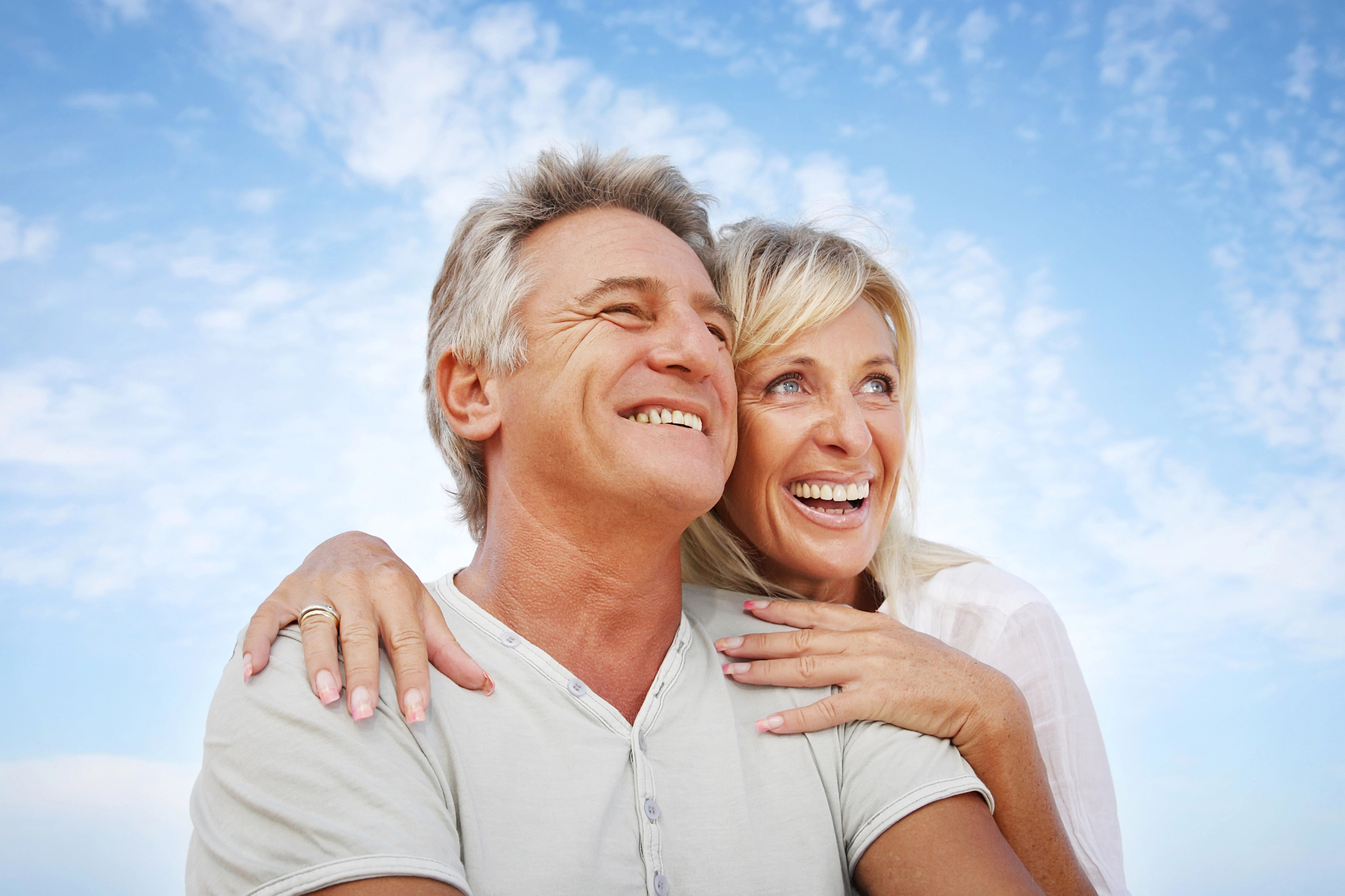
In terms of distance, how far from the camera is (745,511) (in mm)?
3426

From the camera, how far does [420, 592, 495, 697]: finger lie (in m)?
2.21

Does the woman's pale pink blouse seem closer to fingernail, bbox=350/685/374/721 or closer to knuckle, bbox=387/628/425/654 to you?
knuckle, bbox=387/628/425/654

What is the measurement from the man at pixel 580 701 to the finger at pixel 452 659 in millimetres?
33

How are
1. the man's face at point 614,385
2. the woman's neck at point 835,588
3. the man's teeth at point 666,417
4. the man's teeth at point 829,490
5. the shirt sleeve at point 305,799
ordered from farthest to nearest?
1. the woman's neck at point 835,588
2. the man's teeth at point 829,490
3. the man's teeth at point 666,417
4. the man's face at point 614,385
5. the shirt sleeve at point 305,799

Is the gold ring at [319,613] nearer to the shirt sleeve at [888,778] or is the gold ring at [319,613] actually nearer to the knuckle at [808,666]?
the knuckle at [808,666]

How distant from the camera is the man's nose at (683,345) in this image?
2.63 meters

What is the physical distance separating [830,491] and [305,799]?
80.0 inches

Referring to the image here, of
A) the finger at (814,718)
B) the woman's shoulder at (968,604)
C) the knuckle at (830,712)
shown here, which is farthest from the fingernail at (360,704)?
Answer: the woman's shoulder at (968,604)

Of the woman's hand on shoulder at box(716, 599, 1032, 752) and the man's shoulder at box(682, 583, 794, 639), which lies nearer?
the woman's hand on shoulder at box(716, 599, 1032, 752)

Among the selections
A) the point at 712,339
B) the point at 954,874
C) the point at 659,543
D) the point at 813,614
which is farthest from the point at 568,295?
the point at 954,874

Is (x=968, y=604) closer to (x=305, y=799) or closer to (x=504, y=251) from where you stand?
(x=504, y=251)

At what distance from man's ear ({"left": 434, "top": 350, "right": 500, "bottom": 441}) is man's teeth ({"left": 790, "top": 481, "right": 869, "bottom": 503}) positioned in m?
1.14

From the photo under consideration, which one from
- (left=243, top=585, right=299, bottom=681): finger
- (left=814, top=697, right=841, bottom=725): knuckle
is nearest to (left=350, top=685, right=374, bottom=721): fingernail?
(left=243, top=585, right=299, bottom=681): finger

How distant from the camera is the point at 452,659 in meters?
2.22
